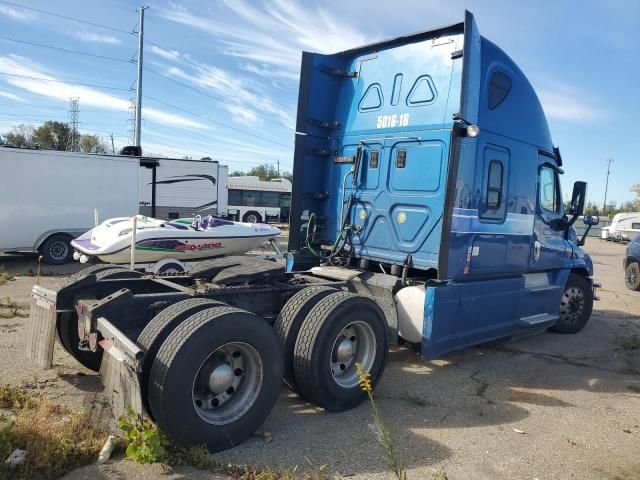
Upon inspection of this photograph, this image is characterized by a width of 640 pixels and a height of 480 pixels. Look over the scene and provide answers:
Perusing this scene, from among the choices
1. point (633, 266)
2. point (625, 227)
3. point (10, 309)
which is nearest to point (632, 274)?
point (633, 266)

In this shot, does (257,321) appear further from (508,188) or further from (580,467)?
(508,188)

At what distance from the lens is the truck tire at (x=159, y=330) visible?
3.37m

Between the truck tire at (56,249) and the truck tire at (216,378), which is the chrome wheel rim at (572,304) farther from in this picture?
the truck tire at (56,249)

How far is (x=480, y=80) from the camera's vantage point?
539cm

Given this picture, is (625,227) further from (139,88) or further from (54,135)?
(54,135)

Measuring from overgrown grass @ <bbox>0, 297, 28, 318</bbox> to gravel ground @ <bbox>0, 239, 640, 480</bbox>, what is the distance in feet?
0.79

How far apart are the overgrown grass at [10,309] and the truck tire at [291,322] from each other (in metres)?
4.70

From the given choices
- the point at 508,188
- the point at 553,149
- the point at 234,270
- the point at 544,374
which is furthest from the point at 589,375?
the point at 234,270

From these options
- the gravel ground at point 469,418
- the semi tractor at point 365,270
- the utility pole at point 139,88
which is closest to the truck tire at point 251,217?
the utility pole at point 139,88

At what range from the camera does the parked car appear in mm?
13023

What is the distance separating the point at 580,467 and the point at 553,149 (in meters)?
4.50

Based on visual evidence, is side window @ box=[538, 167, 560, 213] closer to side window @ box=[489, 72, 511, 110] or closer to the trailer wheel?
side window @ box=[489, 72, 511, 110]

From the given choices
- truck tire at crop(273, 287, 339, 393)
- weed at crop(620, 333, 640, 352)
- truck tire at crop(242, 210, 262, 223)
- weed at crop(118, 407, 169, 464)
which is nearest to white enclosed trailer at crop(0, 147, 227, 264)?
truck tire at crop(273, 287, 339, 393)

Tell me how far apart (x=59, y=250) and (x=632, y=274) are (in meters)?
15.3
